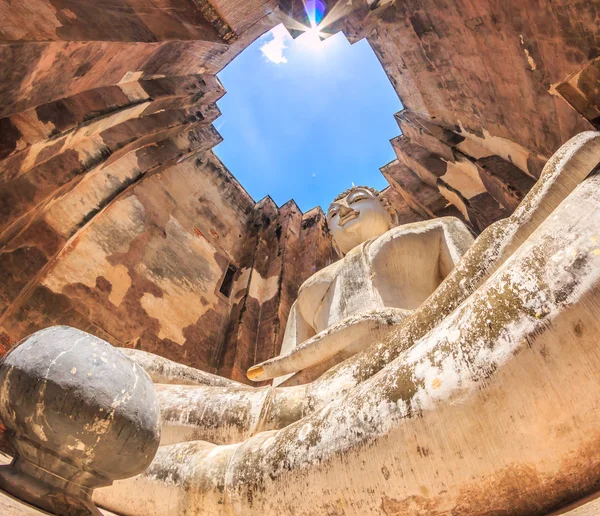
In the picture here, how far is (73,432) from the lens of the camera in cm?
86

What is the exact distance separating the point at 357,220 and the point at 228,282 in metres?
3.89

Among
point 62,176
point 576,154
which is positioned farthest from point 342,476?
point 62,176

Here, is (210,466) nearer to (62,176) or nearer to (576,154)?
(576,154)

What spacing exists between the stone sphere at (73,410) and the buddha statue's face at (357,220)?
10.1 feet

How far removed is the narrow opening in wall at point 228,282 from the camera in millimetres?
6746

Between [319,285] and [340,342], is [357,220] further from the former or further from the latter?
[340,342]

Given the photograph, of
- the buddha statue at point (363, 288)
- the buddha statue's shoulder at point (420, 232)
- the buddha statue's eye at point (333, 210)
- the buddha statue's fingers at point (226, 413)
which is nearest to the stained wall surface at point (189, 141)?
the buddha statue's shoulder at point (420, 232)

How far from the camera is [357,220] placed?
3.82m

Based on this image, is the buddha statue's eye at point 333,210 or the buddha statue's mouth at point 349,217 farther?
the buddha statue's eye at point 333,210

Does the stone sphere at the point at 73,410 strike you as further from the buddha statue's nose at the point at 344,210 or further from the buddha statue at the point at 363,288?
the buddha statue's nose at the point at 344,210

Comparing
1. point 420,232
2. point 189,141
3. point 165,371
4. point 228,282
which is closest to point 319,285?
point 420,232

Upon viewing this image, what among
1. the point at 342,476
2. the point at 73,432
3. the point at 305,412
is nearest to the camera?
the point at 73,432

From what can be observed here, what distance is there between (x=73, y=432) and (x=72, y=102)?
4.30 m

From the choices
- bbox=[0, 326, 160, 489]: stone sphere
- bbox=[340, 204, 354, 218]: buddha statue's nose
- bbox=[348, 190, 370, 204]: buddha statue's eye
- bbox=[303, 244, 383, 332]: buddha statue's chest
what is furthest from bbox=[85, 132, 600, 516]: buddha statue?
bbox=[348, 190, 370, 204]: buddha statue's eye
